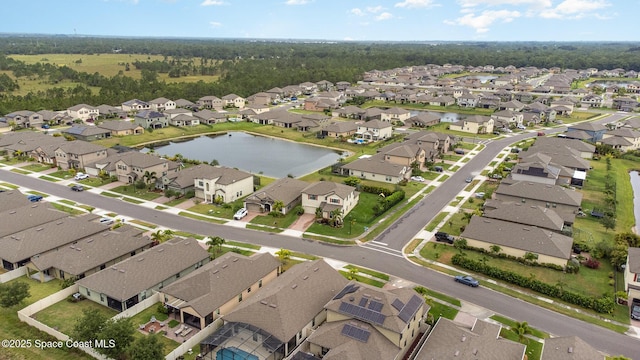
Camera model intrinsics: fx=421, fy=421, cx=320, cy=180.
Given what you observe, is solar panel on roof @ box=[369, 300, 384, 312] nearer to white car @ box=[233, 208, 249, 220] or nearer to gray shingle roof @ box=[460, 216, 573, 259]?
gray shingle roof @ box=[460, 216, 573, 259]

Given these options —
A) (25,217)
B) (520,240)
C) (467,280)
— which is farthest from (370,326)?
(25,217)

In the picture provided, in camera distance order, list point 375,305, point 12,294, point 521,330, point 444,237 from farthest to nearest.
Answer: point 444,237 → point 12,294 → point 521,330 → point 375,305

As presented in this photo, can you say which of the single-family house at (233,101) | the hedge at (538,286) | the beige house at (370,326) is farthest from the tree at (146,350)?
the single-family house at (233,101)

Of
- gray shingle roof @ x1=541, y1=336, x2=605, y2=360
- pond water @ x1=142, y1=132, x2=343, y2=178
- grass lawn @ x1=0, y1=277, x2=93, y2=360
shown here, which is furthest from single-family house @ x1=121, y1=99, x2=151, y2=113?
gray shingle roof @ x1=541, y1=336, x2=605, y2=360

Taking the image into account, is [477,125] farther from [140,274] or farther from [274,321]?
[140,274]

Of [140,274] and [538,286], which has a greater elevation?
[140,274]

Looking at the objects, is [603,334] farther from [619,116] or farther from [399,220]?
[619,116]

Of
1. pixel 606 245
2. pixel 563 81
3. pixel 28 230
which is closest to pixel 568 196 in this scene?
pixel 606 245

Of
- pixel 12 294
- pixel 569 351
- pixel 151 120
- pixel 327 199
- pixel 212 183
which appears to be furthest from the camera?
pixel 151 120
